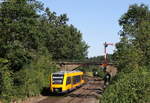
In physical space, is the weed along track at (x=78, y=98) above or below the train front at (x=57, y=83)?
below

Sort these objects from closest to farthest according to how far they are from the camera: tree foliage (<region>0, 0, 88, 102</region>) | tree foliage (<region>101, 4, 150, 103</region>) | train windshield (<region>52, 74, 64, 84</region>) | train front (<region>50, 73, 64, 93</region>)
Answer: tree foliage (<region>101, 4, 150, 103</region>) → tree foliage (<region>0, 0, 88, 102</region>) → train front (<region>50, 73, 64, 93</region>) → train windshield (<region>52, 74, 64, 84</region>)

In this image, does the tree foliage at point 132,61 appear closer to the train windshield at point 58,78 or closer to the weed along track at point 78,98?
the weed along track at point 78,98

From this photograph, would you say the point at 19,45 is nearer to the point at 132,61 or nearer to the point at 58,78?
the point at 58,78

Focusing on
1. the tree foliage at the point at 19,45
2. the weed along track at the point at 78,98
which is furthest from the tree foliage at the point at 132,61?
the tree foliage at the point at 19,45

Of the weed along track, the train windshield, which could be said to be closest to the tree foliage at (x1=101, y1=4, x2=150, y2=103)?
the weed along track

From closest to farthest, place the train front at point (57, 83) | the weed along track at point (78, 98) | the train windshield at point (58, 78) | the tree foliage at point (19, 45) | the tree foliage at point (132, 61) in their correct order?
the tree foliage at point (132, 61)
the tree foliage at point (19, 45)
the weed along track at point (78, 98)
the train front at point (57, 83)
the train windshield at point (58, 78)

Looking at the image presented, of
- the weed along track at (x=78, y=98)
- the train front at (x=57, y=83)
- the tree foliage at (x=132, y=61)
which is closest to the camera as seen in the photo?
the tree foliage at (x=132, y=61)

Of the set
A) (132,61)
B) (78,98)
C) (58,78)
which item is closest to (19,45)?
(58,78)

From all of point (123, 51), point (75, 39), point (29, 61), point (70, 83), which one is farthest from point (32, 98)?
point (75, 39)

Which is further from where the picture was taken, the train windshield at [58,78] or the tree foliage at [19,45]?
the train windshield at [58,78]

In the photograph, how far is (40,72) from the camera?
5053 cm

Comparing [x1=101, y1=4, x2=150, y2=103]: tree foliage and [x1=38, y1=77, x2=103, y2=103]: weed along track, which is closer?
[x1=101, y1=4, x2=150, y2=103]: tree foliage

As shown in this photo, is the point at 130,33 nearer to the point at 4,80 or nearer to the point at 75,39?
the point at 4,80

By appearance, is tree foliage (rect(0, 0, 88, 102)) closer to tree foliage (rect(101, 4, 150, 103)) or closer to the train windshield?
the train windshield
